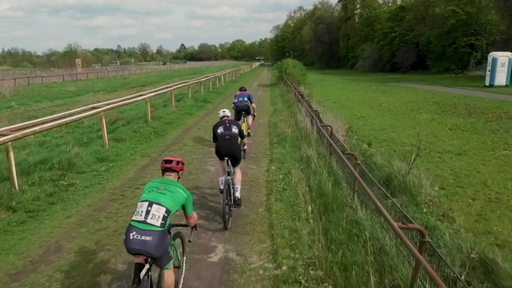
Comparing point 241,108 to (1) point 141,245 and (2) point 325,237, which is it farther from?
(1) point 141,245

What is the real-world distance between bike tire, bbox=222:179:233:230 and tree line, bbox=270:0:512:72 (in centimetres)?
4034

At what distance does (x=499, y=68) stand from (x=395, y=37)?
39118 millimetres

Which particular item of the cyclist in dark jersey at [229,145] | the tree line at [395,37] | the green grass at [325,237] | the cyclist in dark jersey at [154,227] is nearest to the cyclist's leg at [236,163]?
the cyclist in dark jersey at [229,145]

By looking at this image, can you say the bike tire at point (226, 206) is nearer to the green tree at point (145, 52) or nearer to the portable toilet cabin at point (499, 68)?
the portable toilet cabin at point (499, 68)

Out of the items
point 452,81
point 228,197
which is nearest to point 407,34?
point 452,81

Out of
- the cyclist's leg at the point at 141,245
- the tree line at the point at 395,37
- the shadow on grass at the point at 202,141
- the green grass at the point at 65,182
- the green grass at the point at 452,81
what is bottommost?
the green grass at the point at 452,81

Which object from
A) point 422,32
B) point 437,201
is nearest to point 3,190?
point 437,201

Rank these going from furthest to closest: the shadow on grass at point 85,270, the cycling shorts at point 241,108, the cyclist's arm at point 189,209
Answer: the cycling shorts at point 241,108 < the shadow on grass at point 85,270 < the cyclist's arm at point 189,209

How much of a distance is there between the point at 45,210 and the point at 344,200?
4694mm

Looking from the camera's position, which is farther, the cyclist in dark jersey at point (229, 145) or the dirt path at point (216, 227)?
the cyclist in dark jersey at point (229, 145)

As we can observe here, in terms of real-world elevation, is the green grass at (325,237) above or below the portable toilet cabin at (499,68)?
Result: below

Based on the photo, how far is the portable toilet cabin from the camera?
30766mm

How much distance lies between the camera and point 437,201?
785cm

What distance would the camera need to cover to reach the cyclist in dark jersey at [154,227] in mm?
3600
